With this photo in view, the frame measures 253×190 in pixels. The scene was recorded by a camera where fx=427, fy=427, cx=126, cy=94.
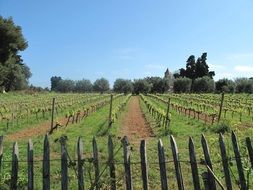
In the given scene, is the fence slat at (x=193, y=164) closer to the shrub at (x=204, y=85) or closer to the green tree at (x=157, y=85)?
the shrub at (x=204, y=85)

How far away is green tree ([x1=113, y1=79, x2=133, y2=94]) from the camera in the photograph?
12254cm

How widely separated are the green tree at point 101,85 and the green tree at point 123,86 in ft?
25.6

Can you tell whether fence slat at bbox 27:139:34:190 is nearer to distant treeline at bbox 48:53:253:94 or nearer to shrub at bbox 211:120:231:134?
shrub at bbox 211:120:231:134

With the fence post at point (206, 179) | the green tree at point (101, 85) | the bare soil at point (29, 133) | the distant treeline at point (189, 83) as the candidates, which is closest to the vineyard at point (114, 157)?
the bare soil at point (29, 133)

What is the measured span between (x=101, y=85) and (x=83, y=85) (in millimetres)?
11183

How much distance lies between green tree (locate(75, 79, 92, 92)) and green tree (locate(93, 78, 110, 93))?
3589mm

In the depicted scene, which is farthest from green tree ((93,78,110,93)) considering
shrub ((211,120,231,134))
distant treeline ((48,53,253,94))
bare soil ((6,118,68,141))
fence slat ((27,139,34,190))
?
Answer: fence slat ((27,139,34,190))

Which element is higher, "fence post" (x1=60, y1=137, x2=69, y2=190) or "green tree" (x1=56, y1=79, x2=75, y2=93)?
"green tree" (x1=56, y1=79, x2=75, y2=93)

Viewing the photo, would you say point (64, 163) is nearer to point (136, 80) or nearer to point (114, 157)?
point (114, 157)

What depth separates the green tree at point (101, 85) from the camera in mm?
138000

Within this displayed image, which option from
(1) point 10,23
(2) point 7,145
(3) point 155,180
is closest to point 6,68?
(1) point 10,23

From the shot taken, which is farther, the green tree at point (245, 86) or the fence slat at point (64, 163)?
the green tree at point (245, 86)

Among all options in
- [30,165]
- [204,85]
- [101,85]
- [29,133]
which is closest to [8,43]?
[29,133]

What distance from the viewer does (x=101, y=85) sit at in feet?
460
